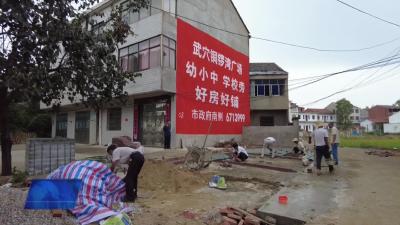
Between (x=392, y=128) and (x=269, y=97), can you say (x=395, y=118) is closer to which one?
(x=392, y=128)

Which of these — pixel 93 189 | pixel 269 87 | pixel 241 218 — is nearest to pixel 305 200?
pixel 241 218

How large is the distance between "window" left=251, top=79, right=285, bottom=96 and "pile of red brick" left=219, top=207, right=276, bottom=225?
92.1ft

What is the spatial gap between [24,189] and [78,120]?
22.1 m

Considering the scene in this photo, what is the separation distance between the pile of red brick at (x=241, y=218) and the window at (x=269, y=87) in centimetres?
2808

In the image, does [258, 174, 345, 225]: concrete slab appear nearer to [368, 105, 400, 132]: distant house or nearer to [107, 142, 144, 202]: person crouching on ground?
[107, 142, 144, 202]: person crouching on ground

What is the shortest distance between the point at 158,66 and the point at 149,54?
1449 millimetres

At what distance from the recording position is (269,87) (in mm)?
33906

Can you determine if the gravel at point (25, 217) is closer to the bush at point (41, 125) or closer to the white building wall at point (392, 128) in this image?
the bush at point (41, 125)

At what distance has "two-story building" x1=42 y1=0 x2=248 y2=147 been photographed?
1969 centimetres

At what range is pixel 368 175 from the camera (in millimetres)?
11258

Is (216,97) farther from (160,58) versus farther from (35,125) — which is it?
(35,125)

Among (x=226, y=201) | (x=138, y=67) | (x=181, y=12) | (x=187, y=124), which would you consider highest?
(x=181, y=12)

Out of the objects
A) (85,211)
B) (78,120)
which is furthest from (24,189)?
(78,120)

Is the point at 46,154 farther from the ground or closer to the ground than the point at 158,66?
closer to the ground
